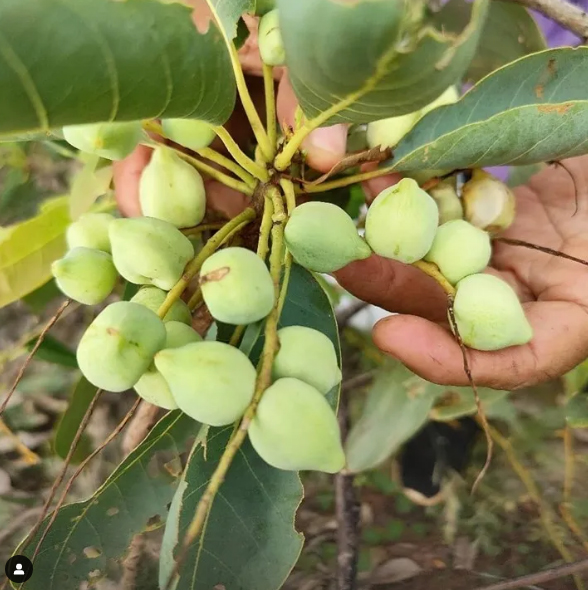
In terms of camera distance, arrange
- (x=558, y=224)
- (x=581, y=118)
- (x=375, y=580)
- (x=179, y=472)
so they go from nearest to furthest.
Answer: (x=581, y=118) < (x=179, y=472) < (x=558, y=224) < (x=375, y=580)

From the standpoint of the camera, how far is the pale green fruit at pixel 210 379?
30 cm

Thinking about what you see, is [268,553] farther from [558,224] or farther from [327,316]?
[558,224]

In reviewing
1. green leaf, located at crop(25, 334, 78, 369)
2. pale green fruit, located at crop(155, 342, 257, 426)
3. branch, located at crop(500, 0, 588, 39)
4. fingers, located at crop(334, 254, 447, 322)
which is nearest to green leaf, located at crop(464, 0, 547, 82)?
branch, located at crop(500, 0, 588, 39)

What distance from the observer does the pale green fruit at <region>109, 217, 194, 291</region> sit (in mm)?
359

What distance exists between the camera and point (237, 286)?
0.31 m

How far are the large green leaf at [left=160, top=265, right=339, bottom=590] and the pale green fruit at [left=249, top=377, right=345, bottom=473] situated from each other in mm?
96

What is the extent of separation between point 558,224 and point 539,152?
0.85 feet

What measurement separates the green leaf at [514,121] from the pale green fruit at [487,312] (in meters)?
0.08

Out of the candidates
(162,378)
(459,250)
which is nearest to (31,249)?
(162,378)

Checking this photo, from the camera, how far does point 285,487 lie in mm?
409

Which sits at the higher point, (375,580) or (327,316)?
(327,316)

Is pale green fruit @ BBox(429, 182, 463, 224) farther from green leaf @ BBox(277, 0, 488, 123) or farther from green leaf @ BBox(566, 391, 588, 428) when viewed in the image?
green leaf @ BBox(566, 391, 588, 428)

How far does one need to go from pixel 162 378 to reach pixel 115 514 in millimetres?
191

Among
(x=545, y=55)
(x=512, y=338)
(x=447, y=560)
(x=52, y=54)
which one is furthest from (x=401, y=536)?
(x=52, y=54)
